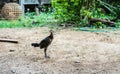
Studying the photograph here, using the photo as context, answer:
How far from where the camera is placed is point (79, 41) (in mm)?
9531

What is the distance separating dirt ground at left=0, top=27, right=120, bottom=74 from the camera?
6.29 m

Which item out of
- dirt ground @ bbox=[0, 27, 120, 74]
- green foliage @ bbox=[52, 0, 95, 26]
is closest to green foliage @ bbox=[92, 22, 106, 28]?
green foliage @ bbox=[52, 0, 95, 26]

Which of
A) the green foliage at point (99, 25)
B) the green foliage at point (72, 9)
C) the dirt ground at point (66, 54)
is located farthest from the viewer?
the green foliage at point (72, 9)

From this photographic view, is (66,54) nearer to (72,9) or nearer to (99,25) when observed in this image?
(99,25)

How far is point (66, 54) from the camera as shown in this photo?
25.3ft

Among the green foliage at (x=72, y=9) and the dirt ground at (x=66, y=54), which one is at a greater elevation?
the green foliage at (x=72, y=9)

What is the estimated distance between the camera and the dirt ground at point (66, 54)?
6.29 metres

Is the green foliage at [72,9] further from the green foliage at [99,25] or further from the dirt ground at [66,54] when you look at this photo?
the dirt ground at [66,54]

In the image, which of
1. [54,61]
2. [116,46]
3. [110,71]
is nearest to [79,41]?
[116,46]

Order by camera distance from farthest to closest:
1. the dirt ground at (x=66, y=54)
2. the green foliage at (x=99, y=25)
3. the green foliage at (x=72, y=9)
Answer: the green foliage at (x=72, y=9), the green foliage at (x=99, y=25), the dirt ground at (x=66, y=54)

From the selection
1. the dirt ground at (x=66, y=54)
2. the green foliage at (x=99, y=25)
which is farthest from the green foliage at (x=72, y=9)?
the dirt ground at (x=66, y=54)

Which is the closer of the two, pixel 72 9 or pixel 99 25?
pixel 99 25

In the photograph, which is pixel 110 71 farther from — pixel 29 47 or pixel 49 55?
pixel 29 47

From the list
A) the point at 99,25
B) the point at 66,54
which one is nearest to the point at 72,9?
the point at 99,25
